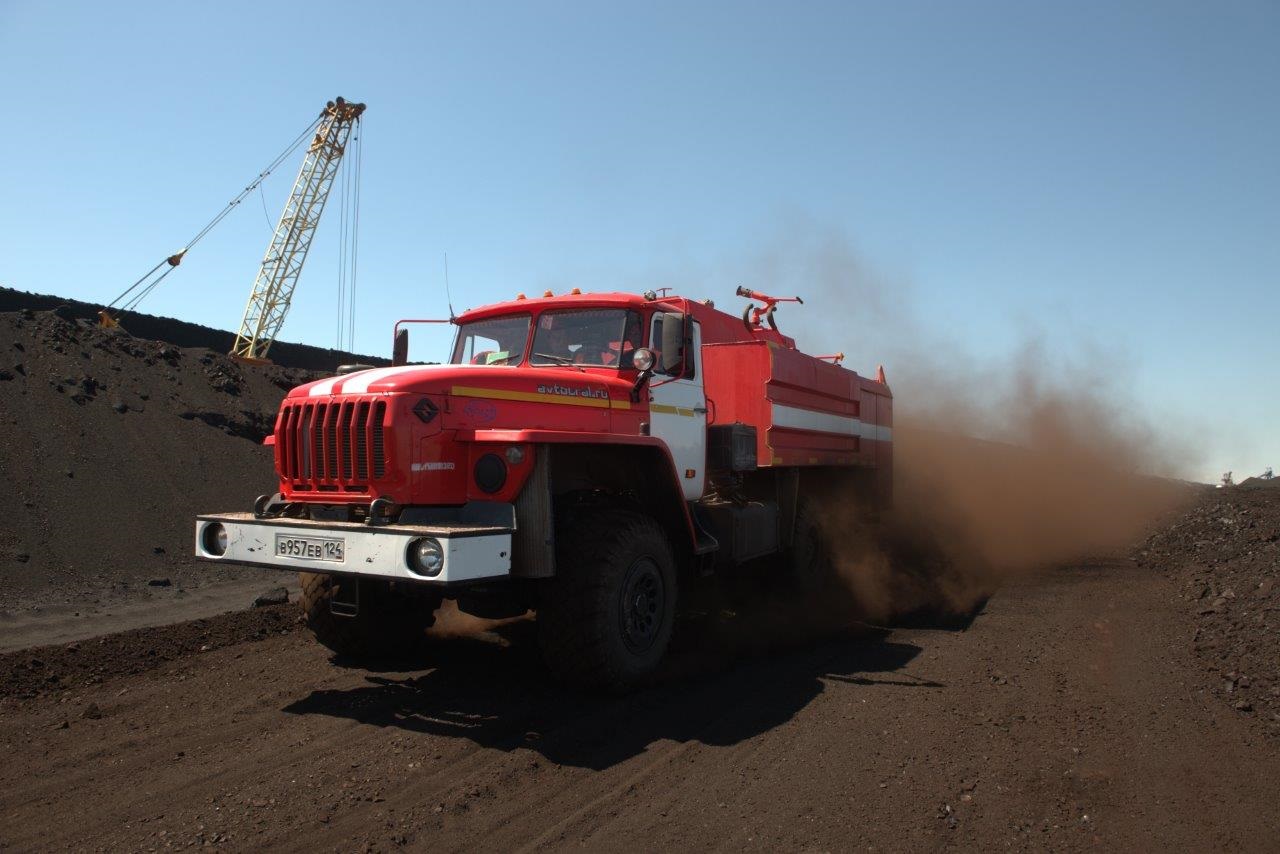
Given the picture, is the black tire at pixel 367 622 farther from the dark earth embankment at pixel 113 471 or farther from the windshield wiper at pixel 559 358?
the dark earth embankment at pixel 113 471

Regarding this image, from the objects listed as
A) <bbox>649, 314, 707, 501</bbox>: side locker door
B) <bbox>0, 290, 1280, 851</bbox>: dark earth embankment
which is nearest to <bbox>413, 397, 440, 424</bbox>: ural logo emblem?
<bbox>0, 290, 1280, 851</bbox>: dark earth embankment

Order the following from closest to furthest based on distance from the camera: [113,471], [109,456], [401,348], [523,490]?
1. [523,490]
2. [401,348]
3. [113,471]
4. [109,456]

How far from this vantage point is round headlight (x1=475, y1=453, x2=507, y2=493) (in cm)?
512

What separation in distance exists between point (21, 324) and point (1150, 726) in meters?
20.4

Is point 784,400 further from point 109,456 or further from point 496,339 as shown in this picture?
point 109,456

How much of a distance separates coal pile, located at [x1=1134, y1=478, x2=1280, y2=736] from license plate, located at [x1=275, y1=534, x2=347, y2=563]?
18.0 feet

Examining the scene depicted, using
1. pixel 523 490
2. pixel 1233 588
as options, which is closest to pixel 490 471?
pixel 523 490

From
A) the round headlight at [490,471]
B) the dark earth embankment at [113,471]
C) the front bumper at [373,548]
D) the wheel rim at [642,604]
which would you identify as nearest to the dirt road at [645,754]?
the wheel rim at [642,604]

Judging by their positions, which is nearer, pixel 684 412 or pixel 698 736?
pixel 698 736

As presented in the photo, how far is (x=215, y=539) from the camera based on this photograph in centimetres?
550

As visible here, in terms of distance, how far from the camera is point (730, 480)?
7801mm

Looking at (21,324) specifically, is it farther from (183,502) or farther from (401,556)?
(401,556)

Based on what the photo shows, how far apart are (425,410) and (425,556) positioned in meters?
0.96

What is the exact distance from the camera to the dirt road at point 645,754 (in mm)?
3631
